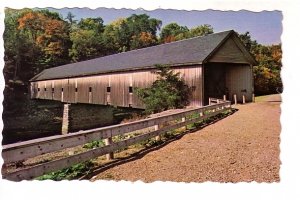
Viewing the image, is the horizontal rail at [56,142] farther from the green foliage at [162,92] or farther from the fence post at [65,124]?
the fence post at [65,124]

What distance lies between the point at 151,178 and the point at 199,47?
11.7 ft

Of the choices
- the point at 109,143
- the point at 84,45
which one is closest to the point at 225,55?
the point at 84,45

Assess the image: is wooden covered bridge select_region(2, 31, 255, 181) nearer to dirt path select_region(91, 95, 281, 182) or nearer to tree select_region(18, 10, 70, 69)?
tree select_region(18, 10, 70, 69)

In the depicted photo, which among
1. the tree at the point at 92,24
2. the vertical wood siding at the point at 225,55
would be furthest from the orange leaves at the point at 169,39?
the vertical wood siding at the point at 225,55

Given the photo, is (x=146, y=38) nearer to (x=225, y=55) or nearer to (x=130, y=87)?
(x=130, y=87)

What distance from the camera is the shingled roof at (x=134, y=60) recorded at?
469cm

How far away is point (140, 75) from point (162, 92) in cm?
59

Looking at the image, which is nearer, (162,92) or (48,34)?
(48,34)

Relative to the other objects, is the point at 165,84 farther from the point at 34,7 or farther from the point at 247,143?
the point at 34,7

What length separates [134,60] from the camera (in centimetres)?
571

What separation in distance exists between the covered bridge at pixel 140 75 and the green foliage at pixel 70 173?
112cm

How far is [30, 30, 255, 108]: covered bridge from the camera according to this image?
4.98 metres

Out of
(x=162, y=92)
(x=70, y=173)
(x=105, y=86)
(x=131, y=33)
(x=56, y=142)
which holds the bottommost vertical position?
(x=70, y=173)

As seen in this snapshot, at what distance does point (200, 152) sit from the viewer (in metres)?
4.46
